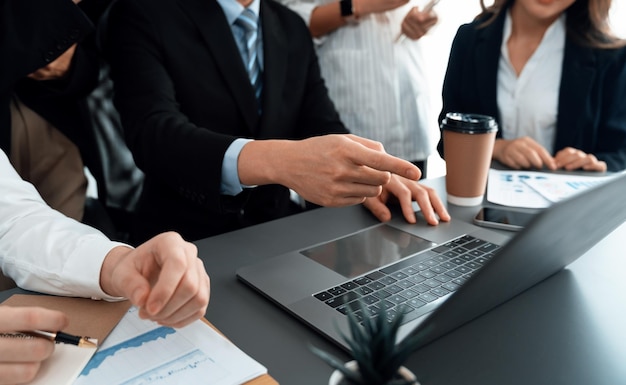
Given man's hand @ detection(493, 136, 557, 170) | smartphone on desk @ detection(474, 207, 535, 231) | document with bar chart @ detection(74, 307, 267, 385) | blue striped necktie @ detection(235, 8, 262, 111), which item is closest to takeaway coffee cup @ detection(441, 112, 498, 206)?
smartphone on desk @ detection(474, 207, 535, 231)

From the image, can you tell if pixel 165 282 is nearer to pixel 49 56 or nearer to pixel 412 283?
pixel 412 283

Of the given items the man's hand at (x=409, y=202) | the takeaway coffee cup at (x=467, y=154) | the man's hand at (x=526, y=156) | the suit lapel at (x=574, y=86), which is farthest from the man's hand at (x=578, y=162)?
the man's hand at (x=409, y=202)

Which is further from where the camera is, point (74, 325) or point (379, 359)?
point (74, 325)

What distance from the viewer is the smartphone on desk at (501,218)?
2.96 feet

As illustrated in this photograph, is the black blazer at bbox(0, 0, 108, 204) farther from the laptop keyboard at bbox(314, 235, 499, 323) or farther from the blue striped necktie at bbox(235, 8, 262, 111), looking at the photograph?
the laptop keyboard at bbox(314, 235, 499, 323)

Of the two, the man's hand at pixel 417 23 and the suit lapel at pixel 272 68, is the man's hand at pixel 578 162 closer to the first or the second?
the man's hand at pixel 417 23

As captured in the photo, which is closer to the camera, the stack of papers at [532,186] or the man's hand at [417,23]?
the stack of papers at [532,186]

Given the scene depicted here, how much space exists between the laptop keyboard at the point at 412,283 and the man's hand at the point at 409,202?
0.12 metres

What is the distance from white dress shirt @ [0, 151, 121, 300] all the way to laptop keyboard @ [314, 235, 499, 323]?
296mm

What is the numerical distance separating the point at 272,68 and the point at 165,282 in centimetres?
83

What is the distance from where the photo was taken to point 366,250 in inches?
32.3

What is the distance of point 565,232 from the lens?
565mm

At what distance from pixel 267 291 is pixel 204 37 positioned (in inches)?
28.0

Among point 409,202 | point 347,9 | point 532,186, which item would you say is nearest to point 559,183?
point 532,186
